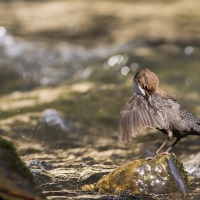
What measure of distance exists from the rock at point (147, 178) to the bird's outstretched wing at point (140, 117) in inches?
10.9

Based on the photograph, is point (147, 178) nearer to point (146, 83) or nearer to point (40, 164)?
point (146, 83)

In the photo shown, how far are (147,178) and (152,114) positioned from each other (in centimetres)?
58

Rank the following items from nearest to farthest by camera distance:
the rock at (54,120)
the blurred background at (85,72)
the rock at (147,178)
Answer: the rock at (147,178) → the blurred background at (85,72) → the rock at (54,120)

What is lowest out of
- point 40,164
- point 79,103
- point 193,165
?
point 193,165

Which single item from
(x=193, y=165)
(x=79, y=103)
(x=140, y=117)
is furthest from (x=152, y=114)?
(x=79, y=103)

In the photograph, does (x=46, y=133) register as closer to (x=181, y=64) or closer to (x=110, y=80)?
(x=110, y=80)

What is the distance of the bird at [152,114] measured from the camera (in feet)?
16.4

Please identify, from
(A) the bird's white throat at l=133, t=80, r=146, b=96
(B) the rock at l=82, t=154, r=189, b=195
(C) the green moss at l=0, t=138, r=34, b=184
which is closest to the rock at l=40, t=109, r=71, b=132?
(A) the bird's white throat at l=133, t=80, r=146, b=96

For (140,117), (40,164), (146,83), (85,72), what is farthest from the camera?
(85,72)

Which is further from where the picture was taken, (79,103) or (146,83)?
(79,103)

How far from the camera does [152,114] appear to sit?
5090mm

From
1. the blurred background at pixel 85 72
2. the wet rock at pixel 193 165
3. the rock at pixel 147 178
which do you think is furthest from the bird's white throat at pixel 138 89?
the wet rock at pixel 193 165

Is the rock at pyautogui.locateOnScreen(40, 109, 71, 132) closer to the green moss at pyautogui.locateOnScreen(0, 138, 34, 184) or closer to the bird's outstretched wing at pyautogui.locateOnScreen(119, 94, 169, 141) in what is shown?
the bird's outstretched wing at pyautogui.locateOnScreen(119, 94, 169, 141)

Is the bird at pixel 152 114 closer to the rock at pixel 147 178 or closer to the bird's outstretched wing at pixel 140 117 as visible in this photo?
the bird's outstretched wing at pixel 140 117
